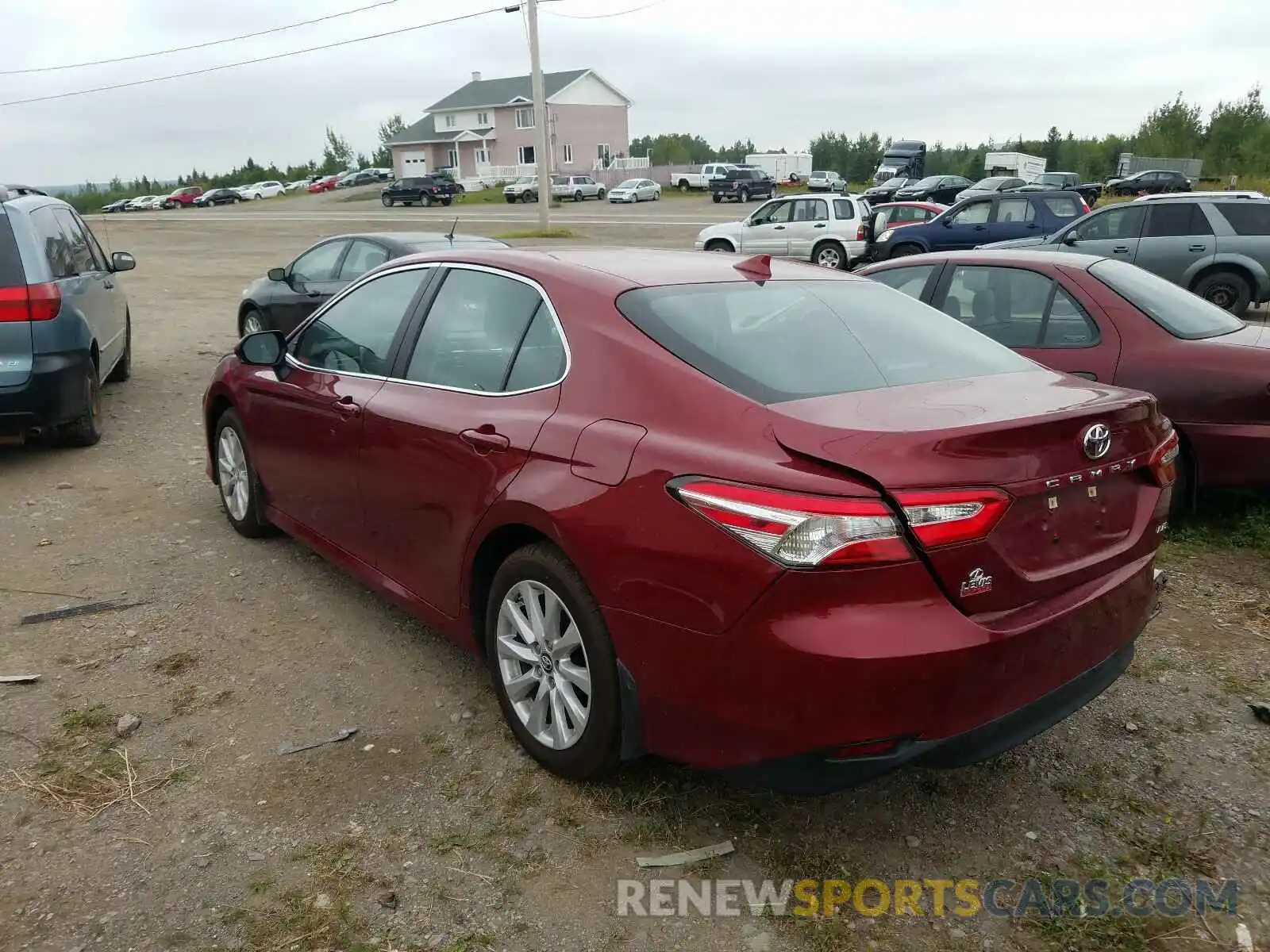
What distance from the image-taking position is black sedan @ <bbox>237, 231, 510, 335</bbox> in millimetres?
9516

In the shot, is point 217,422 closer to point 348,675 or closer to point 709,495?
point 348,675

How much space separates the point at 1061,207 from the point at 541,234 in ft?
55.3

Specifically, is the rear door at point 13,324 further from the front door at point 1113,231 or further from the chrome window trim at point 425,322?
the front door at point 1113,231

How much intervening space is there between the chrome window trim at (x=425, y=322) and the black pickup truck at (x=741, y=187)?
48.5 m

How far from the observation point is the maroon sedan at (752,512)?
239 cm

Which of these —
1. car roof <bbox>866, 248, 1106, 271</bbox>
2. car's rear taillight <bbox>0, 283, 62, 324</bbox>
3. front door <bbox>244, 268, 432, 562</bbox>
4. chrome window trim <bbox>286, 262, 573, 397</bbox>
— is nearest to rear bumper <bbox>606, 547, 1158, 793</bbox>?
chrome window trim <bbox>286, 262, 573, 397</bbox>

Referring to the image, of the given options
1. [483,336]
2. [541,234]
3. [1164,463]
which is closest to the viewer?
[1164,463]

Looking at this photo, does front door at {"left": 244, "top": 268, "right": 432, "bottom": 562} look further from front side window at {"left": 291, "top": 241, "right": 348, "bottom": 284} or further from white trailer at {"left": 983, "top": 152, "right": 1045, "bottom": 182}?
white trailer at {"left": 983, "top": 152, "right": 1045, "bottom": 182}

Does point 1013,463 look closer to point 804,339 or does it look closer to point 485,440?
point 804,339

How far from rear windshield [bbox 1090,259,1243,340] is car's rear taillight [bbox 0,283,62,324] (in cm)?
663

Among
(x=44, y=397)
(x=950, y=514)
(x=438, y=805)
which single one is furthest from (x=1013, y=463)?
(x=44, y=397)

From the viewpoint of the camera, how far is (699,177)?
62.1m

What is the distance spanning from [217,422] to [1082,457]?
4492 mm

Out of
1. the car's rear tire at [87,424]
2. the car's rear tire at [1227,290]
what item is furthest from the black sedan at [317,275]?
the car's rear tire at [1227,290]
